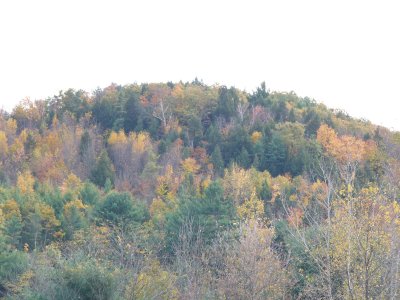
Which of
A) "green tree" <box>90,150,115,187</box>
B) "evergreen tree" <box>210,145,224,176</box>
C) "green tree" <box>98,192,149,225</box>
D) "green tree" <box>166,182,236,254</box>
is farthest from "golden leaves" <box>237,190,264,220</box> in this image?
"evergreen tree" <box>210,145,224,176</box>

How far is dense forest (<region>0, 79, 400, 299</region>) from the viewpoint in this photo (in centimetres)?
1381

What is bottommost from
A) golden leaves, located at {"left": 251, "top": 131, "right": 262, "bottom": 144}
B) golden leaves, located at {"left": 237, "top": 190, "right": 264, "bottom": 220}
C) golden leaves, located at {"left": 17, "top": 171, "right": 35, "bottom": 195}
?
golden leaves, located at {"left": 17, "top": 171, "right": 35, "bottom": 195}

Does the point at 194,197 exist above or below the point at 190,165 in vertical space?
above

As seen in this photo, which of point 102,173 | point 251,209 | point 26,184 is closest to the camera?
point 251,209

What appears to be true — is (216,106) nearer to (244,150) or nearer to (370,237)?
(244,150)

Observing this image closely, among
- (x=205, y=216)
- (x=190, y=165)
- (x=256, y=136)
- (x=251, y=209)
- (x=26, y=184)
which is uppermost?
(x=256, y=136)

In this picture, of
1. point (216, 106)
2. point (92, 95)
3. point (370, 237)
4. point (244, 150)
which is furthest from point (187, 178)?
point (370, 237)

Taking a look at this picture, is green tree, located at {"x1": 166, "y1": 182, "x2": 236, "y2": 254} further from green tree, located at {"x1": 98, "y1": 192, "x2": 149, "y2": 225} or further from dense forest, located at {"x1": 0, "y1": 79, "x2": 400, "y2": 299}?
green tree, located at {"x1": 98, "y1": 192, "x2": 149, "y2": 225}

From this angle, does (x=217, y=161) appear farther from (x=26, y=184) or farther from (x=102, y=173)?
(x=26, y=184)

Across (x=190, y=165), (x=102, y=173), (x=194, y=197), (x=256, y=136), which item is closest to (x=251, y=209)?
(x=194, y=197)

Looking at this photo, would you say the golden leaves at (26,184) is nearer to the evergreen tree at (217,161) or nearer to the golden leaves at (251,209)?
the golden leaves at (251,209)

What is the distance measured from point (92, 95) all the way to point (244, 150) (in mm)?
23119

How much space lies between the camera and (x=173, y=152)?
61969 millimetres

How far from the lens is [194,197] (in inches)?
1375
